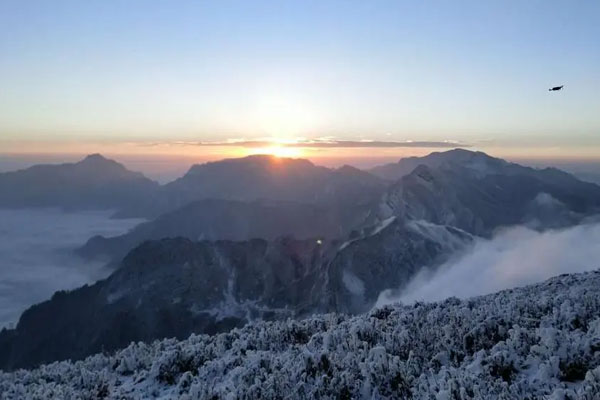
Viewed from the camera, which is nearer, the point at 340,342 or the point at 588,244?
the point at 340,342

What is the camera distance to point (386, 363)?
1056 cm

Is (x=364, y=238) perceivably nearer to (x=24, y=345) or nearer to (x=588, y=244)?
(x=588, y=244)

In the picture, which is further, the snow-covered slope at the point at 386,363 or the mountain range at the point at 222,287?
the mountain range at the point at 222,287

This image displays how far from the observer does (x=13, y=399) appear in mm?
13945

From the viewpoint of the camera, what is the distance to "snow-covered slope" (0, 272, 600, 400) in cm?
913

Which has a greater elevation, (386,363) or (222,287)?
(386,363)

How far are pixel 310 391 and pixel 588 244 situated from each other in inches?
7222

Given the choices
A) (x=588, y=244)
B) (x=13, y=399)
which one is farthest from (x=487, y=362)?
(x=588, y=244)

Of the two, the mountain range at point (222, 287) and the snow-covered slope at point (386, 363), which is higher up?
the snow-covered slope at point (386, 363)

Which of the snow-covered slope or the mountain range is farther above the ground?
the snow-covered slope

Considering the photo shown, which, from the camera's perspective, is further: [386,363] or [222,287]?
[222,287]

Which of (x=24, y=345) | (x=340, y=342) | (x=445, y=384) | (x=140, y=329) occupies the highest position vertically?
(x=445, y=384)

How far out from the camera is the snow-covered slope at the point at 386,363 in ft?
30.0

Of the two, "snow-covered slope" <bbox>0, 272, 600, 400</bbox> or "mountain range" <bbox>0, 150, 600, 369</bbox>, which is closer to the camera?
"snow-covered slope" <bbox>0, 272, 600, 400</bbox>
